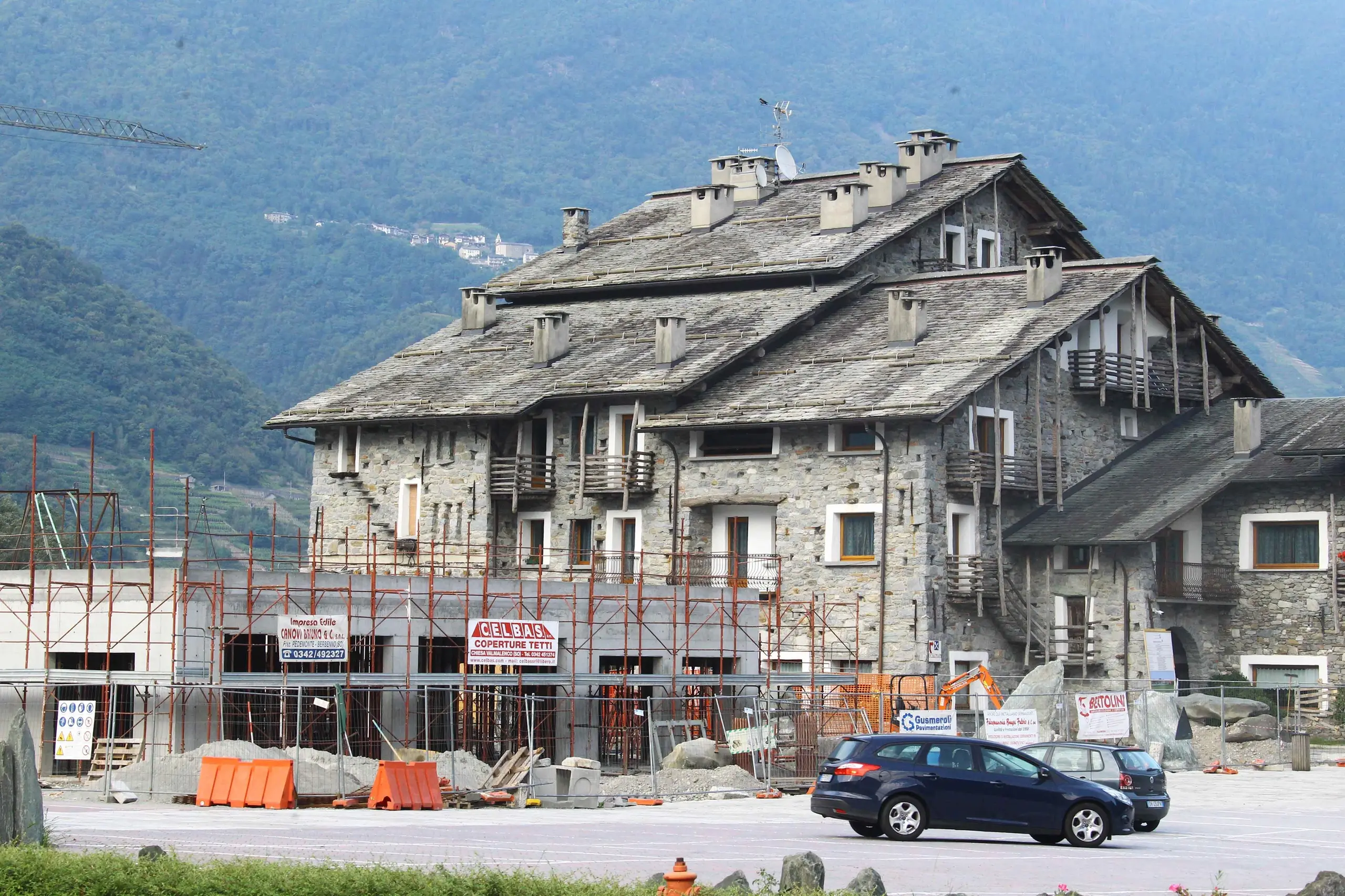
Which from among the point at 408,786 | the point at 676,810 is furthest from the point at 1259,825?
the point at 408,786

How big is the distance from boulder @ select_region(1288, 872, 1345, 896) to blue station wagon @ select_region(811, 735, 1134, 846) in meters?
10.0

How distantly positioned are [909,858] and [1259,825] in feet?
32.5

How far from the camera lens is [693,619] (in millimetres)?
52094

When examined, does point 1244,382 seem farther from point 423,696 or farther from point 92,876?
point 92,876

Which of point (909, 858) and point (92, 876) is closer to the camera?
point (92, 876)

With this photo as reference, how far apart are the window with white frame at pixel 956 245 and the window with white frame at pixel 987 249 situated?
66cm

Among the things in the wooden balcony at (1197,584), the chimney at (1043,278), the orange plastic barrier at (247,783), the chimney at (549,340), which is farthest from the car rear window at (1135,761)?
the chimney at (549,340)

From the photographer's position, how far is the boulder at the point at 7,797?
24094 mm

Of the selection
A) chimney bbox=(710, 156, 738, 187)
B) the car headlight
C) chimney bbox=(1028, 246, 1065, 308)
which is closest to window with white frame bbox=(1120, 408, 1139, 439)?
chimney bbox=(1028, 246, 1065, 308)

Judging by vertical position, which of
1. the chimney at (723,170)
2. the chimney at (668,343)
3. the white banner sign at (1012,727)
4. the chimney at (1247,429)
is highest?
the chimney at (723,170)

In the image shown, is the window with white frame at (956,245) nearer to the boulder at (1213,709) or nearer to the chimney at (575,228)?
the chimney at (575,228)

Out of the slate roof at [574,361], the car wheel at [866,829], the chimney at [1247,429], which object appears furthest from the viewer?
the slate roof at [574,361]

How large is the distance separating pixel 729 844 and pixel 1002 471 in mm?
29607

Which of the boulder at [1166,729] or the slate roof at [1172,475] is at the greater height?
the slate roof at [1172,475]
